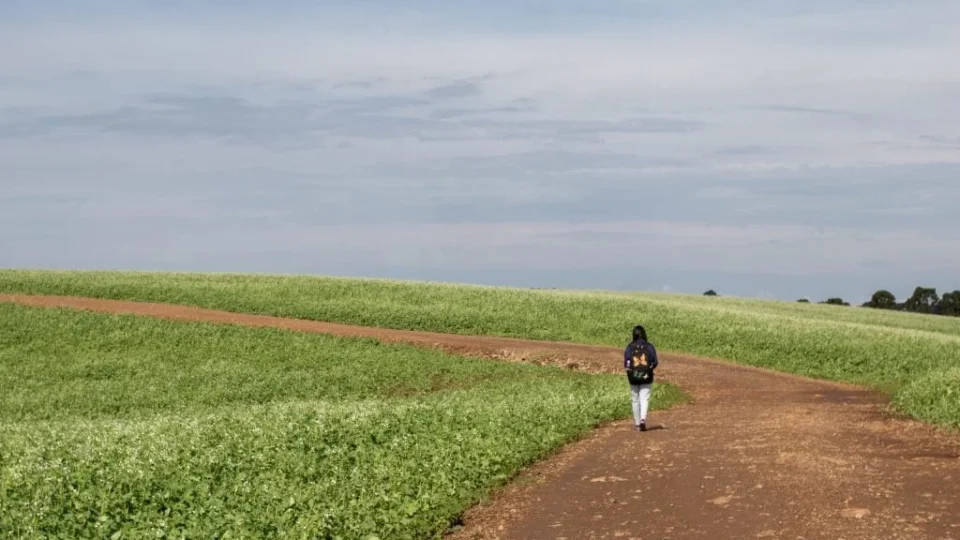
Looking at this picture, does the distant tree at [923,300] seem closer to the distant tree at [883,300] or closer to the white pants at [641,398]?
the distant tree at [883,300]

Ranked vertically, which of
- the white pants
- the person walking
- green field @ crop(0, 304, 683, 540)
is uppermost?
the person walking

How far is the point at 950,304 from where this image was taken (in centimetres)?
13138

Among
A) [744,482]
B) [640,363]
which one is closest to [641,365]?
[640,363]

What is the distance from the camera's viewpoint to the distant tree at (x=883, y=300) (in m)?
131

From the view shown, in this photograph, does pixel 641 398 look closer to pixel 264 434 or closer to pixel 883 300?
pixel 264 434

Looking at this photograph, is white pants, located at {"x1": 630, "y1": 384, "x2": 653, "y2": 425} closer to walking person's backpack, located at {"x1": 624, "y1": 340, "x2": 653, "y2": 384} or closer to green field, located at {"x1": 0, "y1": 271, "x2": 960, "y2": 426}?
walking person's backpack, located at {"x1": 624, "y1": 340, "x2": 653, "y2": 384}

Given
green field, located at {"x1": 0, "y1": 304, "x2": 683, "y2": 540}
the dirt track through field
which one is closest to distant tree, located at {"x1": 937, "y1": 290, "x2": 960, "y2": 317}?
green field, located at {"x1": 0, "y1": 304, "x2": 683, "y2": 540}

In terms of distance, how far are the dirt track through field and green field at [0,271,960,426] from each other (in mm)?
16036

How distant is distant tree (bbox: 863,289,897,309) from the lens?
131 m

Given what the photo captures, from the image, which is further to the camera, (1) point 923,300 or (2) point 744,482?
(1) point 923,300

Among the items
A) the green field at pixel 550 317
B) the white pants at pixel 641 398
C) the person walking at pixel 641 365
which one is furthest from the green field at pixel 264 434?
the green field at pixel 550 317

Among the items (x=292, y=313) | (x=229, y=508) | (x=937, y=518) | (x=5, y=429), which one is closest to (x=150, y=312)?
(x=292, y=313)

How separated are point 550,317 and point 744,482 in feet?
132

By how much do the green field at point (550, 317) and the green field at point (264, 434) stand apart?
383 inches
